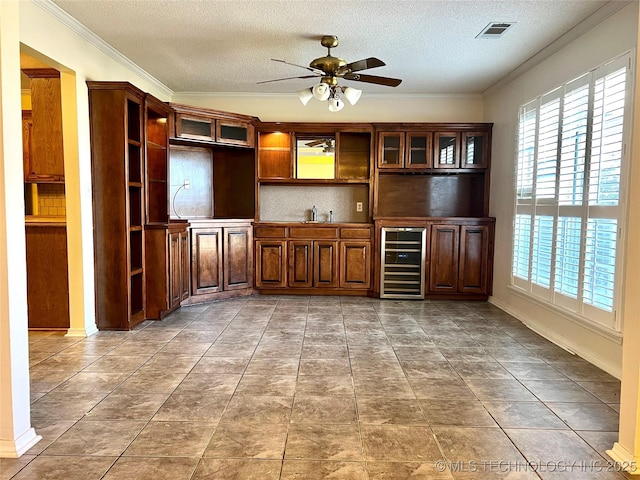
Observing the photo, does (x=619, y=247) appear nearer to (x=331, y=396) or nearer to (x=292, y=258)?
(x=331, y=396)

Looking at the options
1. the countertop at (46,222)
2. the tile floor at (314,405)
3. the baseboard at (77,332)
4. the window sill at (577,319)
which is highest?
the countertop at (46,222)

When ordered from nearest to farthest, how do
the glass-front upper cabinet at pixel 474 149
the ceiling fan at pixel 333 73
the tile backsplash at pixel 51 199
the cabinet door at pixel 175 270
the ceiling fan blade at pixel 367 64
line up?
1. the ceiling fan blade at pixel 367 64
2. the ceiling fan at pixel 333 73
3. the tile backsplash at pixel 51 199
4. the cabinet door at pixel 175 270
5. the glass-front upper cabinet at pixel 474 149

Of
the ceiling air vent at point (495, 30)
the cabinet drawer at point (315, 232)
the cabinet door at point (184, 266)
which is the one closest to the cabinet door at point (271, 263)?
the cabinet drawer at point (315, 232)

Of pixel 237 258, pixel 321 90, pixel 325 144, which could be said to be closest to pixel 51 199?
pixel 237 258

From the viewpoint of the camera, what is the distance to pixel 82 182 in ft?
11.9

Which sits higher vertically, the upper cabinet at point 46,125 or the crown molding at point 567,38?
the crown molding at point 567,38

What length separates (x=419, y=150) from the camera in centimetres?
549

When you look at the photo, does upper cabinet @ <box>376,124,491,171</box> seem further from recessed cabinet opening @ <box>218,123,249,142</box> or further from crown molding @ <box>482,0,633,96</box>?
recessed cabinet opening @ <box>218,123,249,142</box>

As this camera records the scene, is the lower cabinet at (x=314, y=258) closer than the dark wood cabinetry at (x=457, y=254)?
No

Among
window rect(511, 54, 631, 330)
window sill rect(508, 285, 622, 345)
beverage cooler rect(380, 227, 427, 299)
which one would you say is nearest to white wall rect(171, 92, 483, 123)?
window rect(511, 54, 631, 330)

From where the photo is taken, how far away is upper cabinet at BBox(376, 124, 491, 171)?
538 cm

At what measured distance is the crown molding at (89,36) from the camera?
3172mm

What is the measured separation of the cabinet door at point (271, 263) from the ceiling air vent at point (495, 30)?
322cm

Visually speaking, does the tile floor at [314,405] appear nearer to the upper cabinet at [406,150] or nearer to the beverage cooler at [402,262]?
the beverage cooler at [402,262]
